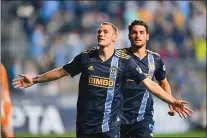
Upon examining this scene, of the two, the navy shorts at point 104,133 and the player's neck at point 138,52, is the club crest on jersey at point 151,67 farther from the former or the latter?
the navy shorts at point 104,133

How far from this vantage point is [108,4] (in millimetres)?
21234

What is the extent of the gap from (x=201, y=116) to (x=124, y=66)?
11216 millimetres

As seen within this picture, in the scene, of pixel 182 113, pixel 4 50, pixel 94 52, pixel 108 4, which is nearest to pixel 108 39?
pixel 94 52

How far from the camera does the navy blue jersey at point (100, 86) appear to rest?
28.1 ft

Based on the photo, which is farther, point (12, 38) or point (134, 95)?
point (12, 38)

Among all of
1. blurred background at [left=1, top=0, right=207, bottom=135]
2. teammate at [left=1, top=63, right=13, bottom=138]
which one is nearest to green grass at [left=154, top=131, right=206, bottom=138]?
blurred background at [left=1, top=0, right=207, bottom=135]

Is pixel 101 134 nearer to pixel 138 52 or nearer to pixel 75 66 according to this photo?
pixel 75 66

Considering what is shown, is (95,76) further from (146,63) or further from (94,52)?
(146,63)

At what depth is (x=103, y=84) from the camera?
8.59 meters

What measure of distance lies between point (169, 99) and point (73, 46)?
11.1m

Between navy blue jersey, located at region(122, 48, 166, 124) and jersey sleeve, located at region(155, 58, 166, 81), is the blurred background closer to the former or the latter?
jersey sleeve, located at region(155, 58, 166, 81)

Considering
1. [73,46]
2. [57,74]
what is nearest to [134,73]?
[57,74]

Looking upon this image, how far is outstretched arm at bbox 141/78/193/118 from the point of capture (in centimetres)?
823

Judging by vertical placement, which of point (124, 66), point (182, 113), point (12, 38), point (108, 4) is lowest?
point (182, 113)
